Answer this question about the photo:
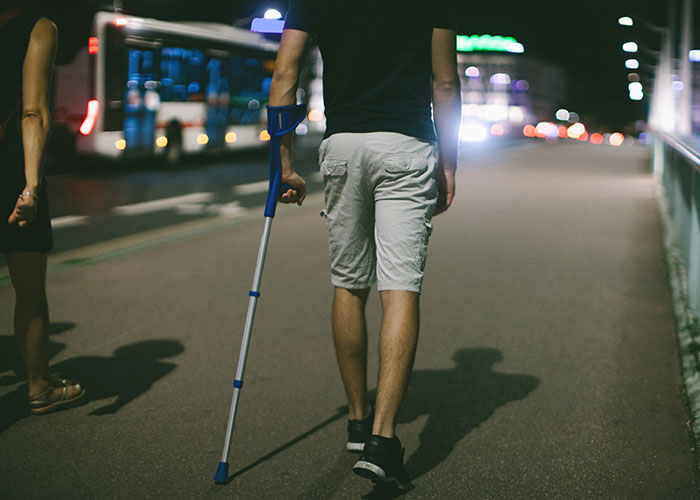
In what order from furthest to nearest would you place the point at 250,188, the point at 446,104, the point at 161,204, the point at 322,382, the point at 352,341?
the point at 250,188 < the point at 161,204 < the point at 322,382 < the point at 352,341 < the point at 446,104

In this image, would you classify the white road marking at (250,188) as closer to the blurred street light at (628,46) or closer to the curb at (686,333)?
the curb at (686,333)

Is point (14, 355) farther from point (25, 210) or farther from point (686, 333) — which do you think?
Result: point (686, 333)

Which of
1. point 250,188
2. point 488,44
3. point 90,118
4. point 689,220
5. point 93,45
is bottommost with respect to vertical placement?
point 250,188

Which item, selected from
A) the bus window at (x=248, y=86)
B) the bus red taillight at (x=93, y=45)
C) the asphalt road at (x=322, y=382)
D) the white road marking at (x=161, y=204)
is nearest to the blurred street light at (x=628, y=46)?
the bus window at (x=248, y=86)

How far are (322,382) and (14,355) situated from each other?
1.69 meters

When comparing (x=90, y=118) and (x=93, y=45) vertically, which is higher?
(x=93, y=45)

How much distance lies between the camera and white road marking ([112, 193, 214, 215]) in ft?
43.5

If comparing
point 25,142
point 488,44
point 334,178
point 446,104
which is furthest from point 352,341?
point 488,44

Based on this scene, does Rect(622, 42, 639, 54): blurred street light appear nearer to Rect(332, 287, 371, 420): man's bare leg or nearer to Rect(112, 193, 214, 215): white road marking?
Rect(112, 193, 214, 215): white road marking

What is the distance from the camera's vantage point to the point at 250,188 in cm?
1709

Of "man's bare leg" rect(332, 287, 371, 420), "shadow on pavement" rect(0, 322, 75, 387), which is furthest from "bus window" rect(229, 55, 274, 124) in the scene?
"man's bare leg" rect(332, 287, 371, 420)

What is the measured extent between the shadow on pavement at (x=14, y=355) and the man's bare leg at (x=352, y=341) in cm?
184

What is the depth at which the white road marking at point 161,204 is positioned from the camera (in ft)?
43.5

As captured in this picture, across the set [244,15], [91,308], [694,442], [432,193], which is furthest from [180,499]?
[244,15]
